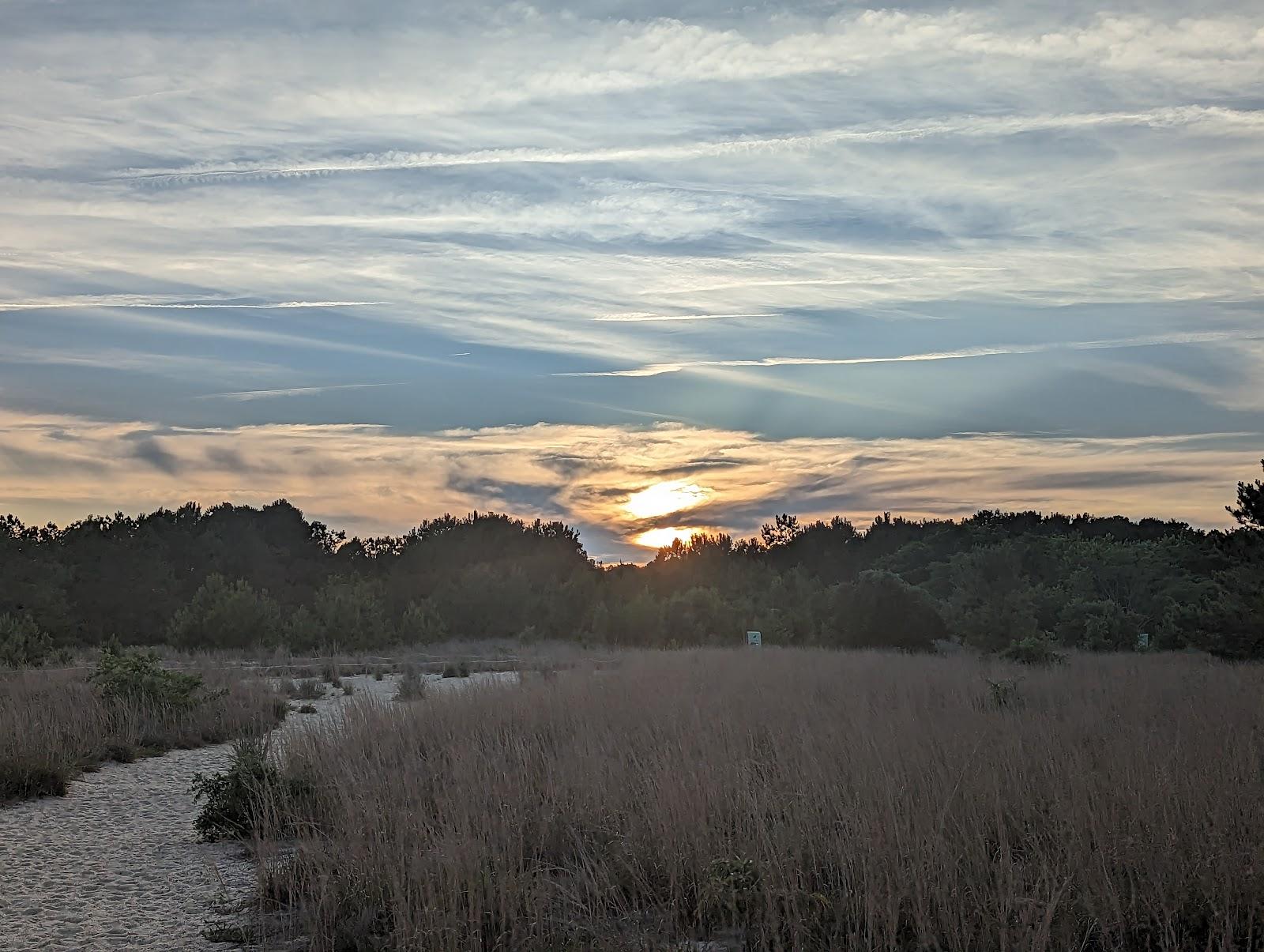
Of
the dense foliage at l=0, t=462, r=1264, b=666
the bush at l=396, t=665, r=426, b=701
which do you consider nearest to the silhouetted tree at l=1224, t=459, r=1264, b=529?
the dense foliage at l=0, t=462, r=1264, b=666

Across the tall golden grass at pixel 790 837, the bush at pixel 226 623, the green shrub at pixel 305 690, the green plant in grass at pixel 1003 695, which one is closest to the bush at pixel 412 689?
the green shrub at pixel 305 690

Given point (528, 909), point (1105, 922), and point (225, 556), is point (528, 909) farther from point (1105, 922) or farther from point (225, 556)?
point (225, 556)

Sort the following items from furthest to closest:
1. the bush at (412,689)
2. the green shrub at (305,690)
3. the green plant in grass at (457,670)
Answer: the green plant in grass at (457,670) → the green shrub at (305,690) → the bush at (412,689)

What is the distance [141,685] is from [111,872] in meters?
8.49

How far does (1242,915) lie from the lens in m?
5.31

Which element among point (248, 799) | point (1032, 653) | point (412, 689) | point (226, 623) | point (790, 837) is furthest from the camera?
point (226, 623)

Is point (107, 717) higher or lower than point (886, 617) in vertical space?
higher

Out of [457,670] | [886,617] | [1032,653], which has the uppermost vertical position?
[886,617]

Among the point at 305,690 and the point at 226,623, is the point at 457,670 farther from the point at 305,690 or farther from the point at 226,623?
the point at 226,623

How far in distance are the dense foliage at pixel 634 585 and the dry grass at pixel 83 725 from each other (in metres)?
12.2

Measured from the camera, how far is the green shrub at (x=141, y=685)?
50.2 ft

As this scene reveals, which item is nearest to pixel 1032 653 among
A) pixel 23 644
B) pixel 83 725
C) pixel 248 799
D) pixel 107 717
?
pixel 107 717

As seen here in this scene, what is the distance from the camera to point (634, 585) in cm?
5125

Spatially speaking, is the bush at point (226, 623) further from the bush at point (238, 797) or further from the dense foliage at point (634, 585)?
the bush at point (238, 797)
